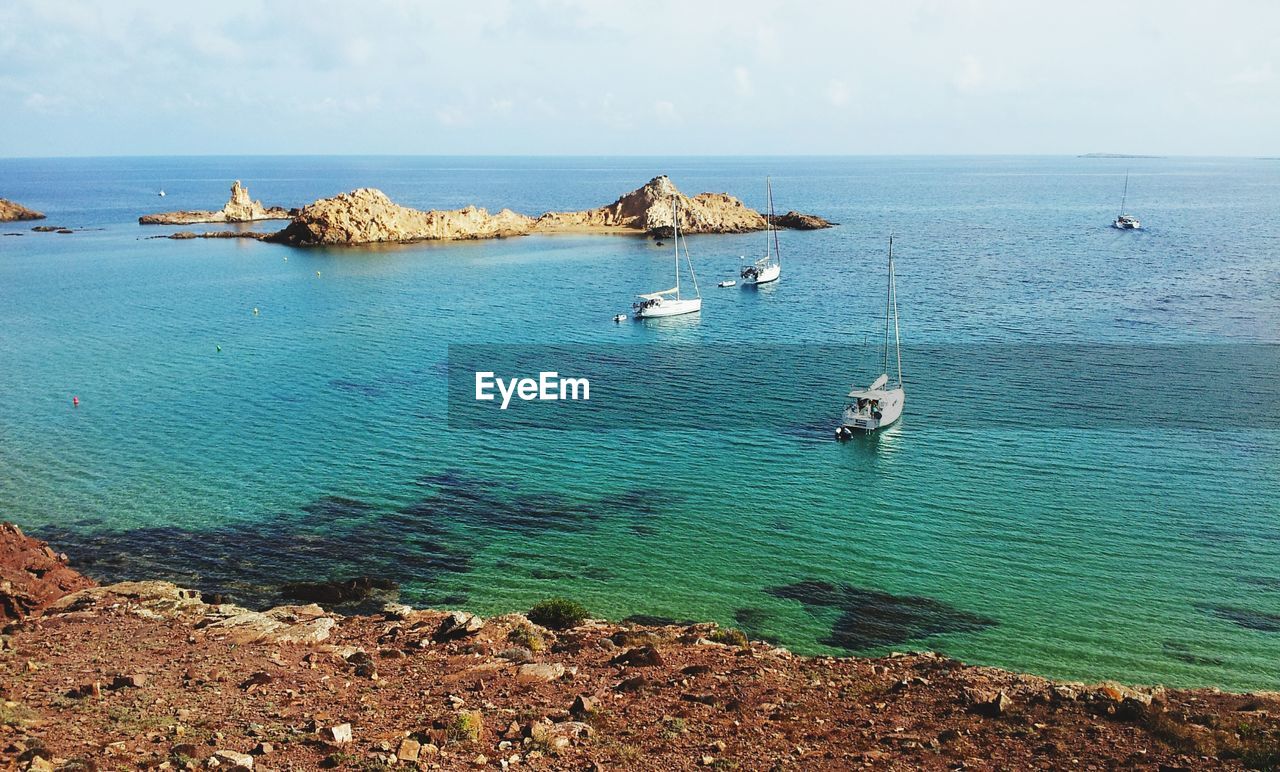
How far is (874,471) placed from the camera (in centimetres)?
4478

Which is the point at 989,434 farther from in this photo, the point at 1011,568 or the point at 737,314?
the point at 737,314

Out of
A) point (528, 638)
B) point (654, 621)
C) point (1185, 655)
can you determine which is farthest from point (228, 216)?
point (1185, 655)

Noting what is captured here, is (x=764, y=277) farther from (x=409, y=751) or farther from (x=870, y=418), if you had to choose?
(x=409, y=751)

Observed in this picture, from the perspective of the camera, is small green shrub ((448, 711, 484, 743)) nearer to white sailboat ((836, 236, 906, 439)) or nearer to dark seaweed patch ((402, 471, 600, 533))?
dark seaweed patch ((402, 471, 600, 533))

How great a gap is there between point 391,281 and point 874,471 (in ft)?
248

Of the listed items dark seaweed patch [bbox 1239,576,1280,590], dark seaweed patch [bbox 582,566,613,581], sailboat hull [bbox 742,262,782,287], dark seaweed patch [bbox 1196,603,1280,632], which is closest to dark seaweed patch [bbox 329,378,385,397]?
dark seaweed patch [bbox 582,566,613,581]

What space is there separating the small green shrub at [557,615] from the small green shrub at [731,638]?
453cm

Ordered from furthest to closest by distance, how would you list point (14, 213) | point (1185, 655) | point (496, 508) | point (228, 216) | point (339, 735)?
point (14, 213)
point (228, 216)
point (496, 508)
point (1185, 655)
point (339, 735)

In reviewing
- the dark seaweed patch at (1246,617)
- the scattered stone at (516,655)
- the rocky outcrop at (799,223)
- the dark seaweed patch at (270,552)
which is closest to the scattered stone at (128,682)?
the scattered stone at (516,655)

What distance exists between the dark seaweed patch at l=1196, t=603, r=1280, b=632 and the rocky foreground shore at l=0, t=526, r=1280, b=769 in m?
7.74

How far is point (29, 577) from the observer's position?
3027 cm

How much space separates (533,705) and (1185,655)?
21.0 m

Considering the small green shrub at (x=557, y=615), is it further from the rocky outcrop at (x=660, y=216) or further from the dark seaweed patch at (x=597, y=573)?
the rocky outcrop at (x=660, y=216)

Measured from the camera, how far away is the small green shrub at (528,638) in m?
25.4
